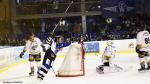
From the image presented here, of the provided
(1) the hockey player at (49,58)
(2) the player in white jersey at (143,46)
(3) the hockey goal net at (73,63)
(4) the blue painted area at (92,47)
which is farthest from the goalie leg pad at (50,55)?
(4) the blue painted area at (92,47)

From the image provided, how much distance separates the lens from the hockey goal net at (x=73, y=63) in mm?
9062

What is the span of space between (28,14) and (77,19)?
239cm

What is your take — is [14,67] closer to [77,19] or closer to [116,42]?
[116,42]

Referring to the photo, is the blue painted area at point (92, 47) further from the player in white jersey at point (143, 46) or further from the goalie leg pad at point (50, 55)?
the goalie leg pad at point (50, 55)

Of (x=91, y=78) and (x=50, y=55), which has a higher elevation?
(x=50, y=55)

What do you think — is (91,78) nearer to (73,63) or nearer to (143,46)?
(73,63)

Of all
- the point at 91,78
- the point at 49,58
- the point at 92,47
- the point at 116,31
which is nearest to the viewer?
the point at 49,58

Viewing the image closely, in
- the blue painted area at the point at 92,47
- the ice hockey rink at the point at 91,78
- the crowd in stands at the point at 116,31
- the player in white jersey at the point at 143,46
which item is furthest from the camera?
the crowd in stands at the point at 116,31

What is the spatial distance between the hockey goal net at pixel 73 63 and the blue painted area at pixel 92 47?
19.2 feet

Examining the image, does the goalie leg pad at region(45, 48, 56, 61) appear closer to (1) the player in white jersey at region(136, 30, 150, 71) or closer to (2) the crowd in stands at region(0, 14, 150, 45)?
(1) the player in white jersey at region(136, 30, 150, 71)

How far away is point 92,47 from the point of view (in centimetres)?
1530

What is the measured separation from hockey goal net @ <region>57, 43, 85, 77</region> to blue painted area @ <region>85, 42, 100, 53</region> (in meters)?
5.86

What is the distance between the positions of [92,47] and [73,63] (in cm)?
621

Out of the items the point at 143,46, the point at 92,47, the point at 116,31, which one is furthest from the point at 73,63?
the point at 116,31
